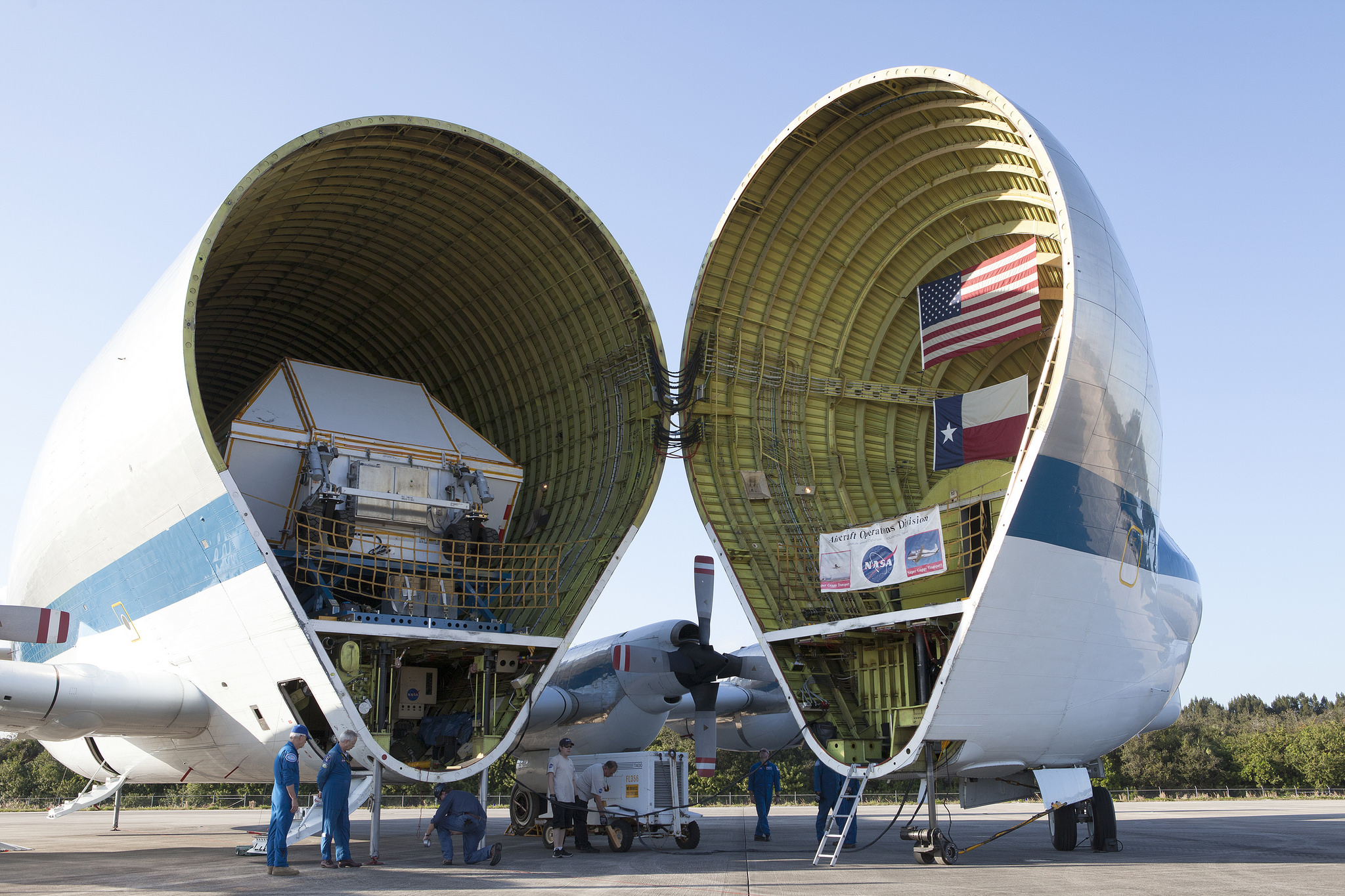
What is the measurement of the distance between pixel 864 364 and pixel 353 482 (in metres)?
8.23

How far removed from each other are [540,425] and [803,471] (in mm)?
4732

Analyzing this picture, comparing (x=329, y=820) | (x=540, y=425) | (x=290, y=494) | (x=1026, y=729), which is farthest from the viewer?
(x=540, y=425)

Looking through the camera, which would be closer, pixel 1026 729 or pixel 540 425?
pixel 1026 729

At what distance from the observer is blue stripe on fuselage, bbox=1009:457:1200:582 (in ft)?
37.6

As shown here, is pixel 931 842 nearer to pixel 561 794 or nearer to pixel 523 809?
pixel 561 794

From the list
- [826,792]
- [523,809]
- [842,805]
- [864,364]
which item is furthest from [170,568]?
[864,364]

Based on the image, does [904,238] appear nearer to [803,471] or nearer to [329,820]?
[803,471]

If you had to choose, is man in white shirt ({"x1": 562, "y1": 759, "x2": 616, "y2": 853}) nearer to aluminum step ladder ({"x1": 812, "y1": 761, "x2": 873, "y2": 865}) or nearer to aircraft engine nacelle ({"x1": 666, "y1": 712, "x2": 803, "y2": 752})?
aluminum step ladder ({"x1": 812, "y1": 761, "x2": 873, "y2": 865})

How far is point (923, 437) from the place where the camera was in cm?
1659

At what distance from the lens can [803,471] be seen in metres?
16.1

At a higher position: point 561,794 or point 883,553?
point 883,553

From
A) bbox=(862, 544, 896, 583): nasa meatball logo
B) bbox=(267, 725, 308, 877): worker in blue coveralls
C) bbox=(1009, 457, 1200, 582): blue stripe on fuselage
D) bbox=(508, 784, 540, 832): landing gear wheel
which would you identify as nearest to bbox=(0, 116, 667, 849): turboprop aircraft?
bbox=(267, 725, 308, 877): worker in blue coveralls

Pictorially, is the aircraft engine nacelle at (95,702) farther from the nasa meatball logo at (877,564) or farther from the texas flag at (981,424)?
the texas flag at (981,424)

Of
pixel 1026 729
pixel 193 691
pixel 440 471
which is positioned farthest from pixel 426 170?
pixel 1026 729
